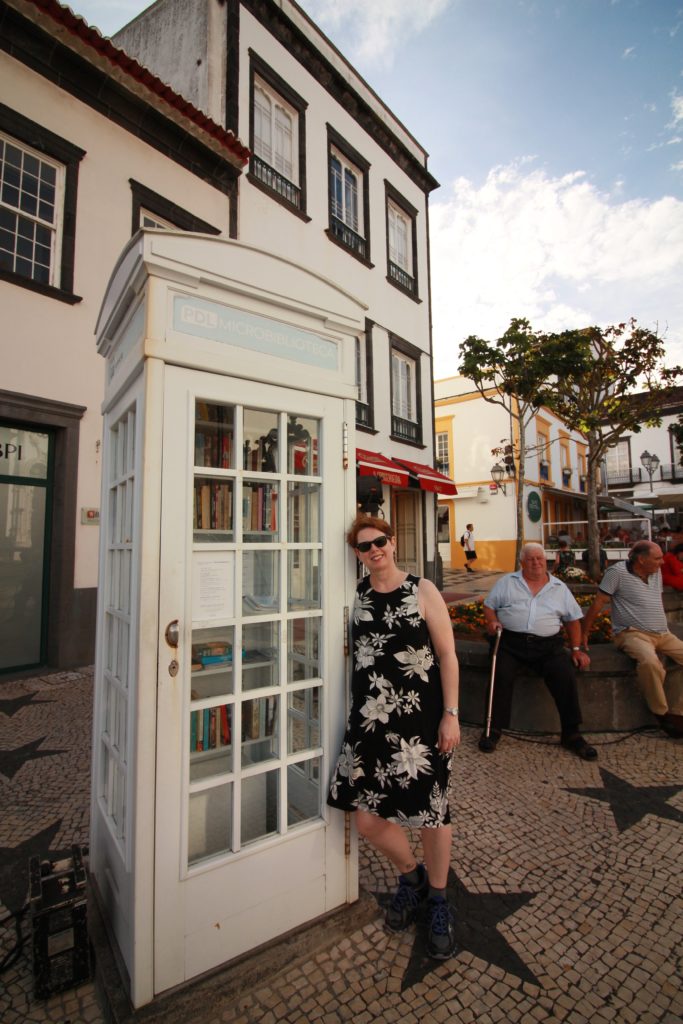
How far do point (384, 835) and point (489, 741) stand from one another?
2163mm

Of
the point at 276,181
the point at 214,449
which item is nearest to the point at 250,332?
the point at 214,449

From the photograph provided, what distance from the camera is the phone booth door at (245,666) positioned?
1.91 m

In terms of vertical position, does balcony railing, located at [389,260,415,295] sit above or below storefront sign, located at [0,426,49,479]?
above

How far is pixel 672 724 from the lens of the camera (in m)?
4.32

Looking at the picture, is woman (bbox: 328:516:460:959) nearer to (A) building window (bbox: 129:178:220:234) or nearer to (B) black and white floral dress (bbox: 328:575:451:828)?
(B) black and white floral dress (bbox: 328:575:451:828)

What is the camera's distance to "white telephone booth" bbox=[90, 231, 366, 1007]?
1873 millimetres

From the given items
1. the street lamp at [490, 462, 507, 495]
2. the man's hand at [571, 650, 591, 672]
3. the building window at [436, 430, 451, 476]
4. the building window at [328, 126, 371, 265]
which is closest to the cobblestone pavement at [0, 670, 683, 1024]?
the man's hand at [571, 650, 591, 672]

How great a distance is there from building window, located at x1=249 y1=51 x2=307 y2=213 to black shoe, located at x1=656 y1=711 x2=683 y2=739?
1035cm

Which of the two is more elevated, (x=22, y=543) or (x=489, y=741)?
(x=22, y=543)

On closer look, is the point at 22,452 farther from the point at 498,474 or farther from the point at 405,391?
the point at 498,474

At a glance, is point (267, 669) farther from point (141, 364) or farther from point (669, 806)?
point (669, 806)

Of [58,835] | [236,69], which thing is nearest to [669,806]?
[58,835]

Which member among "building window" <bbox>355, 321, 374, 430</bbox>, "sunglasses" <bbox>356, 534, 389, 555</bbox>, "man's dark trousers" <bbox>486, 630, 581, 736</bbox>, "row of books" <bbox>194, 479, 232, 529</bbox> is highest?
"building window" <bbox>355, 321, 374, 430</bbox>

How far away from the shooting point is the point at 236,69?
9.18 m
